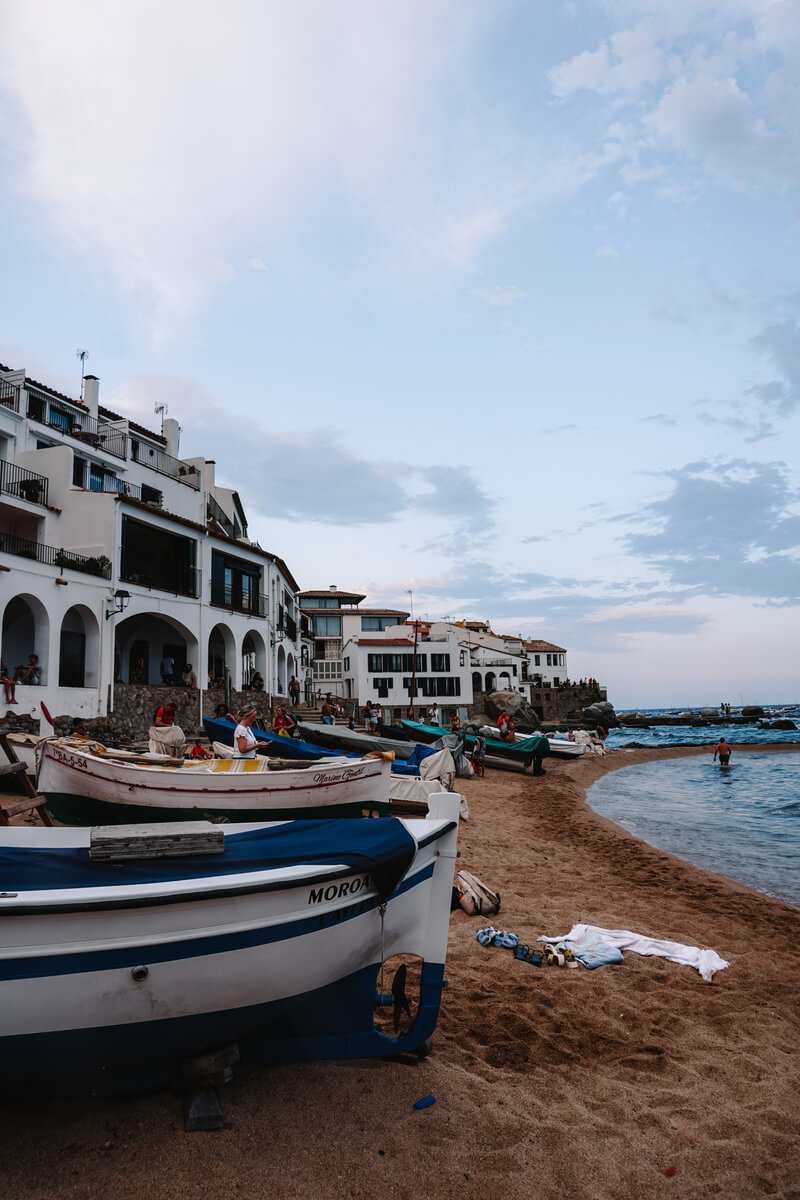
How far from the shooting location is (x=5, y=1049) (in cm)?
334

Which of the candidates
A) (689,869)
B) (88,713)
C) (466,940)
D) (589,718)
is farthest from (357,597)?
(466,940)

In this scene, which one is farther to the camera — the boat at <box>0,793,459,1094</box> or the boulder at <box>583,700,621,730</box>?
the boulder at <box>583,700,621,730</box>

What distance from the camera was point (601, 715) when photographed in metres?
81.6

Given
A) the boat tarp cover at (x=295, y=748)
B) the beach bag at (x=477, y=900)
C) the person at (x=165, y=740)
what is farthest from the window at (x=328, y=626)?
the beach bag at (x=477, y=900)

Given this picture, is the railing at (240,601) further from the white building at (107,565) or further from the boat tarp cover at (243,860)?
the boat tarp cover at (243,860)

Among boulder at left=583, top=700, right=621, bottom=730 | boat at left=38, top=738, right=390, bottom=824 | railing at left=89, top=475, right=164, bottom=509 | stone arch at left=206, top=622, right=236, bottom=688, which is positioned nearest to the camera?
boat at left=38, top=738, right=390, bottom=824

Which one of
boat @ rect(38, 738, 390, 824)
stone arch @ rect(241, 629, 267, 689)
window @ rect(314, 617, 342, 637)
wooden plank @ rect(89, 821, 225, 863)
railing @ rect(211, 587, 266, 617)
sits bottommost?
boat @ rect(38, 738, 390, 824)

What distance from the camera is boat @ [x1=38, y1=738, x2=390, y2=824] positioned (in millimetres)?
10297

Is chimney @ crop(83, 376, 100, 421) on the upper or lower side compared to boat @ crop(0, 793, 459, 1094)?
upper

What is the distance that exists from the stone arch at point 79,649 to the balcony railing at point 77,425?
25.5 feet

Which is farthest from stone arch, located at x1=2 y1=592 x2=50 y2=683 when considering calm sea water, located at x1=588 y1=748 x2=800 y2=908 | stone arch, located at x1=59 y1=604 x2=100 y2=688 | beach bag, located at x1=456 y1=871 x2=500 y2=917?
calm sea water, located at x1=588 y1=748 x2=800 y2=908

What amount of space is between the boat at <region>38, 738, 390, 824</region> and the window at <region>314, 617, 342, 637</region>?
5097 cm

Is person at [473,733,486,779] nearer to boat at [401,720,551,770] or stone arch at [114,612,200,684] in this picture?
boat at [401,720,551,770]

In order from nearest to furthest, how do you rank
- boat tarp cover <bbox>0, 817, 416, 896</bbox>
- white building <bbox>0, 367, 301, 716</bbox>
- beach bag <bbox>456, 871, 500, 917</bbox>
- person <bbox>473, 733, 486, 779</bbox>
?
boat tarp cover <bbox>0, 817, 416, 896</bbox>
beach bag <bbox>456, 871, 500, 917</bbox>
white building <bbox>0, 367, 301, 716</bbox>
person <bbox>473, 733, 486, 779</bbox>
